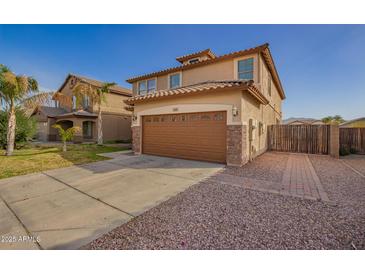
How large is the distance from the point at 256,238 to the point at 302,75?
1603 cm

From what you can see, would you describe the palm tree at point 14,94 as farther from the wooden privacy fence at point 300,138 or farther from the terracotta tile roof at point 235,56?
the wooden privacy fence at point 300,138

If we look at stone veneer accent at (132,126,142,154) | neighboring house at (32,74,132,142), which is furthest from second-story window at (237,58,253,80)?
neighboring house at (32,74,132,142)

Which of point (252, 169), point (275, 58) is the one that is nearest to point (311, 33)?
point (275, 58)

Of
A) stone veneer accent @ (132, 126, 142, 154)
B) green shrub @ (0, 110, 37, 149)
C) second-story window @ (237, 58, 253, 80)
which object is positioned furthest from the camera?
green shrub @ (0, 110, 37, 149)

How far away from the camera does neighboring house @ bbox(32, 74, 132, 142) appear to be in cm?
1748

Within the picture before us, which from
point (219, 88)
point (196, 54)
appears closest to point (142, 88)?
point (196, 54)

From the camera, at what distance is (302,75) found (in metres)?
13.4

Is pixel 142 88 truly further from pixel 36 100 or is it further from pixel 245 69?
pixel 245 69

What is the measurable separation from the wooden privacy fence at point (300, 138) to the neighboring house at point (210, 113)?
3.94 metres

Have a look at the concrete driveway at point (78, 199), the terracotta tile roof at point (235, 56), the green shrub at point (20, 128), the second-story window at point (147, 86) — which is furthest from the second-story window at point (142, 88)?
the concrete driveway at point (78, 199)

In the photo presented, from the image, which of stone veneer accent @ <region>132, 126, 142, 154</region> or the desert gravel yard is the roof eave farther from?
the desert gravel yard

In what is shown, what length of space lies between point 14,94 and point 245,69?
43.4ft

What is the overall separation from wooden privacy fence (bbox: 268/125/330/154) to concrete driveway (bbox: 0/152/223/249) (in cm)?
798
